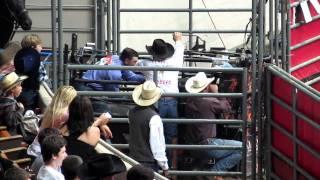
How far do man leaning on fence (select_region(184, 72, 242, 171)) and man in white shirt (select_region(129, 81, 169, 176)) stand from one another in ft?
4.04

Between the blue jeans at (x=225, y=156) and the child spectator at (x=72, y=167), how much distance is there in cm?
415

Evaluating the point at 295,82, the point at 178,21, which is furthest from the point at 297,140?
the point at 178,21

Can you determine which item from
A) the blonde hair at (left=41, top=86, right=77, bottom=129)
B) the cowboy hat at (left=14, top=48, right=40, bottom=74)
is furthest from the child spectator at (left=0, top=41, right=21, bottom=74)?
the blonde hair at (left=41, top=86, right=77, bottom=129)

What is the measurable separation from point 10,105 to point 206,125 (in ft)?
9.22

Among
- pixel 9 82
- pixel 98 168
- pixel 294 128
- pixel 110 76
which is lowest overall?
pixel 294 128

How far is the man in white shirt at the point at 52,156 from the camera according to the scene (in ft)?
23.1

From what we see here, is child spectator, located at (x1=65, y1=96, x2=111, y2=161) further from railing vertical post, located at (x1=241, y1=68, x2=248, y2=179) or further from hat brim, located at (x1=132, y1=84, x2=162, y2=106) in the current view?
railing vertical post, located at (x1=241, y1=68, x2=248, y2=179)

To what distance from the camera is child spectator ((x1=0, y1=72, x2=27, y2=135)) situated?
8.99m

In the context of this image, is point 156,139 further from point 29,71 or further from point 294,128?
point 29,71

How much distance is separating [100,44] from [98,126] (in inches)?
238

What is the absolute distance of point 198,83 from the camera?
10.9 m

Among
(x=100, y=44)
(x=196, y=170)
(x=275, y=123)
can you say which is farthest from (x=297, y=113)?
(x=100, y=44)

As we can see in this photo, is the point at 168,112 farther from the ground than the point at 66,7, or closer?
closer

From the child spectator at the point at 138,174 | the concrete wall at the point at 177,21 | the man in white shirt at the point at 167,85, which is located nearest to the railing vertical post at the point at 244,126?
the man in white shirt at the point at 167,85
